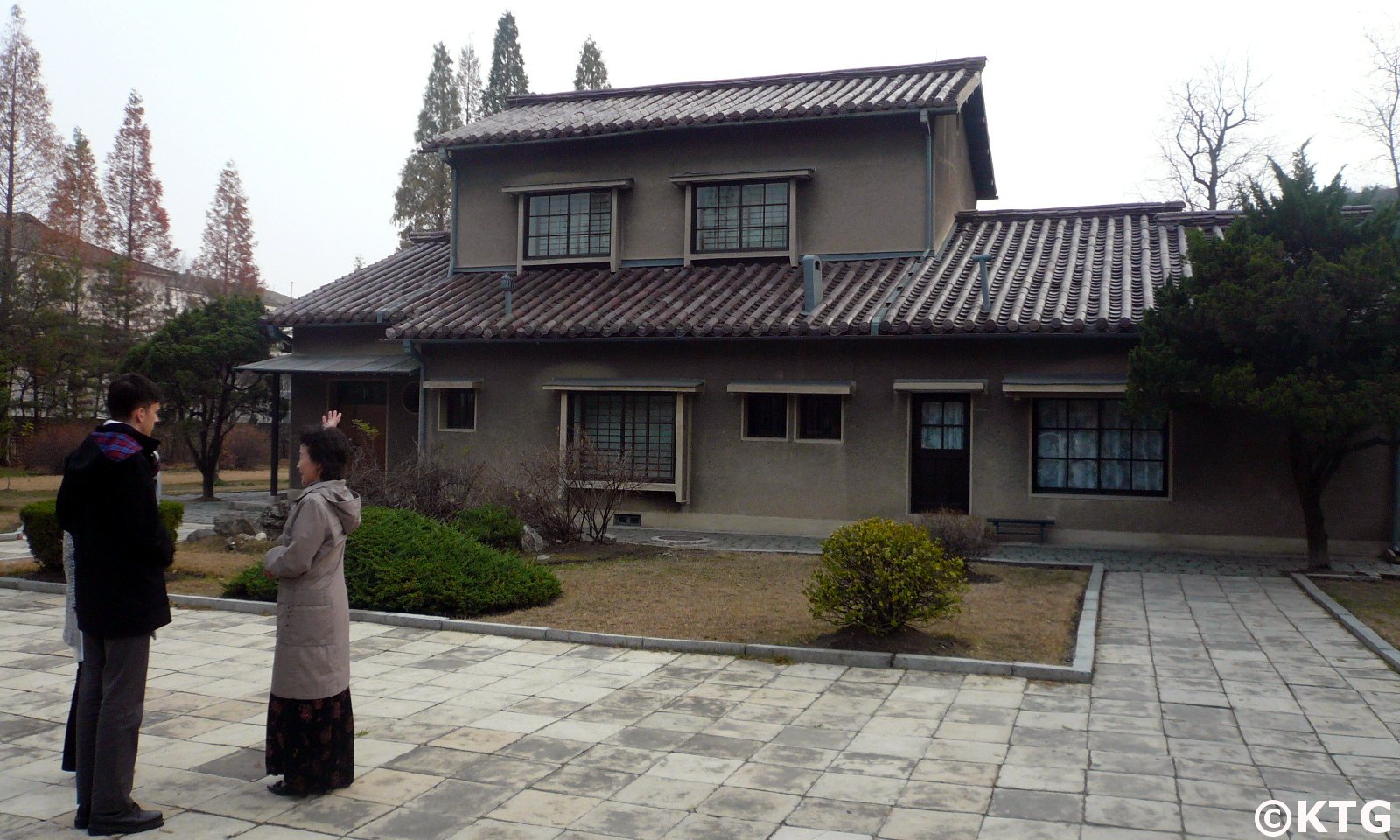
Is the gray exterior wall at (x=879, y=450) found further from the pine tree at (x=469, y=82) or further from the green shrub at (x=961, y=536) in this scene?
the pine tree at (x=469, y=82)

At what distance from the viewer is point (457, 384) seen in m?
16.3

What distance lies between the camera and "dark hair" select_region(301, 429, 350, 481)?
4.98m

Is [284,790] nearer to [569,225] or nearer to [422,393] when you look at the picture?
[422,393]

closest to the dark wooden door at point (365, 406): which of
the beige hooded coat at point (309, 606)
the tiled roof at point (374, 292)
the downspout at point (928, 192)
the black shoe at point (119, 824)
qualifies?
the tiled roof at point (374, 292)

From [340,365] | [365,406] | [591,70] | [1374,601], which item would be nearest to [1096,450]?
[1374,601]

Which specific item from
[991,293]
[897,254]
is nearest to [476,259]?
[897,254]

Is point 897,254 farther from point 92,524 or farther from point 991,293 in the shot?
point 92,524

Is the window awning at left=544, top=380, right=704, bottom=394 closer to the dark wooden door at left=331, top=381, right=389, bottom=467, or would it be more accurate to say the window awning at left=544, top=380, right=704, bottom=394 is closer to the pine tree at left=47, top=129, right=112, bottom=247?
the dark wooden door at left=331, top=381, right=389, bottom=467

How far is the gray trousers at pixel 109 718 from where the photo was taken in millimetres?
4426

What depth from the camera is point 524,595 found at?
9.41 m

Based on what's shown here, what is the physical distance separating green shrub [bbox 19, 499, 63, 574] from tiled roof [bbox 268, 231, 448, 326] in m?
6.92

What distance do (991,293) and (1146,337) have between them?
273 cm

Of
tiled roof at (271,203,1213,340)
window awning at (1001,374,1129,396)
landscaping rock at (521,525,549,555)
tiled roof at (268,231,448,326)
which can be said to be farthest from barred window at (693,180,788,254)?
landscaping rock at (521,525,549,555)

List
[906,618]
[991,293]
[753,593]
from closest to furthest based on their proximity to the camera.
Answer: [906,618] < [753,593] < [991,293]
